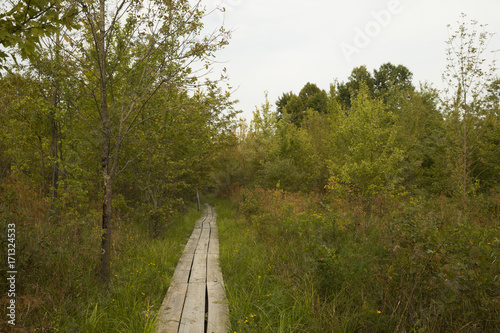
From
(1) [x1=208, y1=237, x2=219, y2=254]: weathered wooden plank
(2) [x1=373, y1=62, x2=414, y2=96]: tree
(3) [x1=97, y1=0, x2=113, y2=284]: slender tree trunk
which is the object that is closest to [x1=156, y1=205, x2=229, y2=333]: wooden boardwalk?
(1) [x1=208, y1=237, x2=219, y2=254]: weathered wooden plank

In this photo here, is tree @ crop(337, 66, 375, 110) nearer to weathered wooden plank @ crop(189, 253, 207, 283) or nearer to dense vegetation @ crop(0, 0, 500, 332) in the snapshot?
dense vegetation @ crop(0, 0, 500, 332)

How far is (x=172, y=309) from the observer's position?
3.71 metres

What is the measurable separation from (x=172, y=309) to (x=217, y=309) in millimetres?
635

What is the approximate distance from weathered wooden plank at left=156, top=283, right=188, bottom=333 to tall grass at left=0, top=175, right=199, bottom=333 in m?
0.12

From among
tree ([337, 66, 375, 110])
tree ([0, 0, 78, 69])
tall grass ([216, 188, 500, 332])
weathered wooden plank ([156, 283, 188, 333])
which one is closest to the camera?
tree ([0, 0, 78, 69])

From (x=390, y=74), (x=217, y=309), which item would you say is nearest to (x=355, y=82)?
(x=390, y=74)

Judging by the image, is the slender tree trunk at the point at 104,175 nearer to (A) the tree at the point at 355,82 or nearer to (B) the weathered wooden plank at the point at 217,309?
(B) the weathered wooden plank at the point at 217,309

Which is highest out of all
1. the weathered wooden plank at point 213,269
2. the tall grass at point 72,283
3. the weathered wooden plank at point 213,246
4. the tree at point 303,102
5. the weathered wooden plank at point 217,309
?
the tree at point 303,102

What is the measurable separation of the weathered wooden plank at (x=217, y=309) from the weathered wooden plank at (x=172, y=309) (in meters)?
0.41

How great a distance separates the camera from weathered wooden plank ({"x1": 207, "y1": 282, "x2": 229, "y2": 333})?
3.34 metres

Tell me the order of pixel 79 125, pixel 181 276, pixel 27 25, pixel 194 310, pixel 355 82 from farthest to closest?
pixel 355 82 < pixel 79 125 < pixel 181 276 < pixel 194 310 < pixel 27 25

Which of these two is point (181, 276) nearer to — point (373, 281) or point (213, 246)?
point (213, 246)

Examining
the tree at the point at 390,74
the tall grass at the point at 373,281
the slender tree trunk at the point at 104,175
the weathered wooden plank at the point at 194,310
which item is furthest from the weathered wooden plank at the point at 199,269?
the tree at the point at 390,74

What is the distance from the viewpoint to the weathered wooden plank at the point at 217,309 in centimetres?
334
